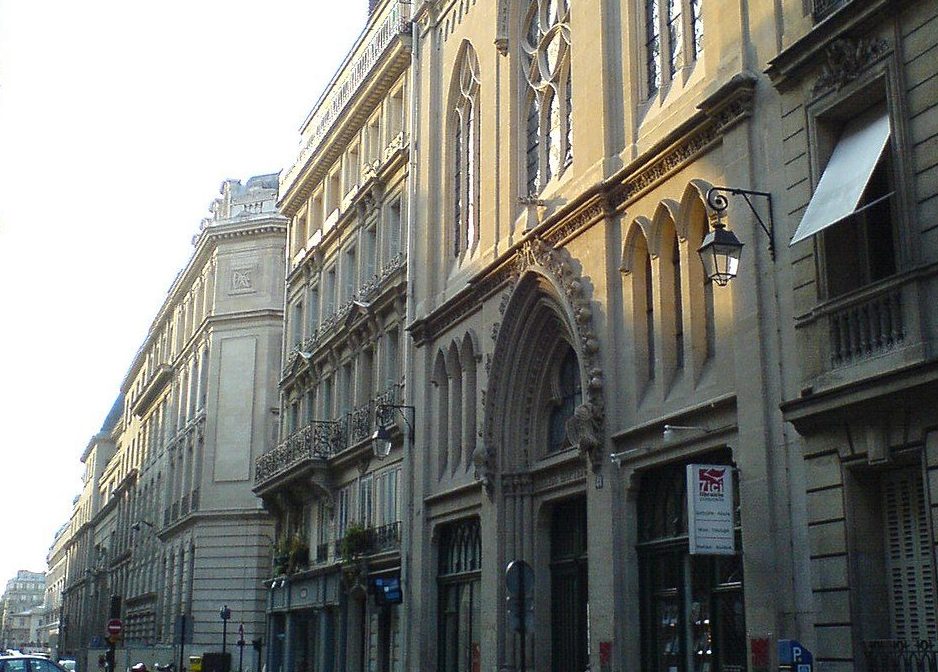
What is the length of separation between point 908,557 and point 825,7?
24.3 feet

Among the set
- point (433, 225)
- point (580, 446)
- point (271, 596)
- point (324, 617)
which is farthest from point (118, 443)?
point (580, 446)

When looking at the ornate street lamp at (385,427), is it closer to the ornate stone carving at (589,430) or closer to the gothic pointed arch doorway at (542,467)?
the gothic pointed arch doorway at (542,467)

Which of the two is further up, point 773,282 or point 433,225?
point 433,225

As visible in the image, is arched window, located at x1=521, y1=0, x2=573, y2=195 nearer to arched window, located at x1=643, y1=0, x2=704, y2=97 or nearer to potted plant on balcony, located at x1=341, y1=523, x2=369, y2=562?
arched window, located at x1=643, y1=0, x2=704, y2=97

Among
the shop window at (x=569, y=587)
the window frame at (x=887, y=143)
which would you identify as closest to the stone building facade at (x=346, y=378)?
the shop window at (x=569, y=587)

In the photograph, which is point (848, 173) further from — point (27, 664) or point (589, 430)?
point (27, 664)

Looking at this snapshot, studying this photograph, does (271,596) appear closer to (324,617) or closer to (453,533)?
(324,617)

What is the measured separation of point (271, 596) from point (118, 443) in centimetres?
6484

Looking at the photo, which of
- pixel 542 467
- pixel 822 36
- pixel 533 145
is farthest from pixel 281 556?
pixel 822 36

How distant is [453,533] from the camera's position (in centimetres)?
3139

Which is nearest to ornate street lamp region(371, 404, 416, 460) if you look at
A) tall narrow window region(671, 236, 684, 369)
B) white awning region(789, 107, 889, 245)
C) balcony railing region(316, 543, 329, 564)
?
balcony railing region(316, 543, 329, 564)

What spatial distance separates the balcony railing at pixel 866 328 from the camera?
15977mm

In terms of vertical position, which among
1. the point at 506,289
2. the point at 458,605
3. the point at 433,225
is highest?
the point at 433,225

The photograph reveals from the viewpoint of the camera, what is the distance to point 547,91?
1118 inches
